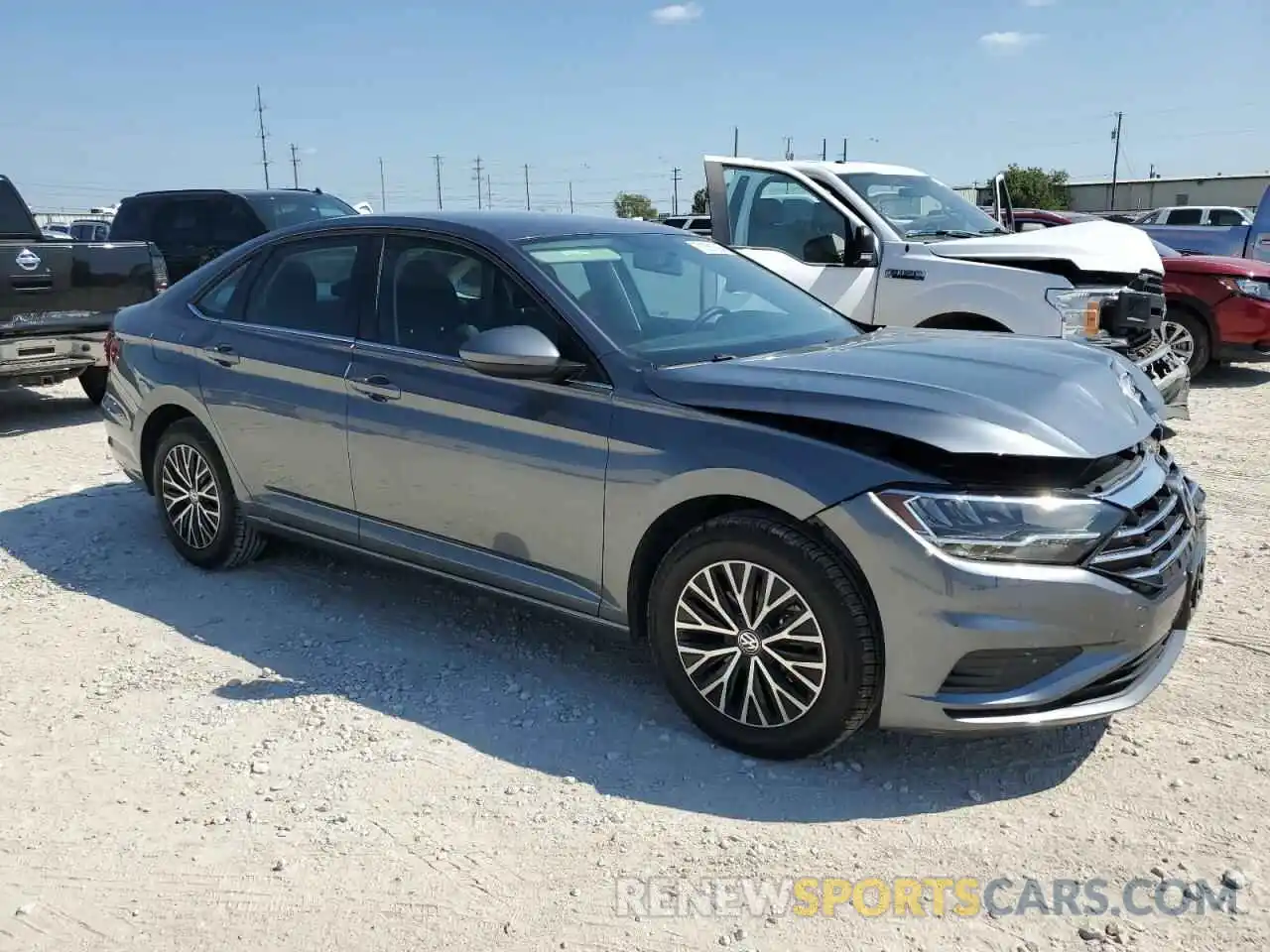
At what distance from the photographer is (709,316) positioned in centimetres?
431

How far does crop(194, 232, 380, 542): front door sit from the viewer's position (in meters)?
4.65

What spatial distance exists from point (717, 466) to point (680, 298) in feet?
3.63

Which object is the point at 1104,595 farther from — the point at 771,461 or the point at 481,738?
the point at 481,738

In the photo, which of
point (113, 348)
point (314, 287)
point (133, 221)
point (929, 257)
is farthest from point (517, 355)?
point (133, 221)

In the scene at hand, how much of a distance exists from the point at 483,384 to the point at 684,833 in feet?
5.80

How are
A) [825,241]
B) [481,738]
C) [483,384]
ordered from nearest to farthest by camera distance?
[481,738] < [483,384] < [825,241]

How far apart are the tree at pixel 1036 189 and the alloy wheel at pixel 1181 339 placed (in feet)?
184

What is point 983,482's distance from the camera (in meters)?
3.17

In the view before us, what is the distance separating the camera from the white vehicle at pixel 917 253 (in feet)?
24.0

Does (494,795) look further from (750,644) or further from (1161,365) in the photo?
(1161,365)

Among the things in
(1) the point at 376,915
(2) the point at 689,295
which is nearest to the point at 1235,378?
(2) the point at 689,295

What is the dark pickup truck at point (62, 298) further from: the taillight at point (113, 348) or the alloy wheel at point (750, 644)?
the alloy wheel at point (750, 644)

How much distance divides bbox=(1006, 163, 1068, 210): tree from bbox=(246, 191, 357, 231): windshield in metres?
56.7

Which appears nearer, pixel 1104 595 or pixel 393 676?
pixel 1104 595
